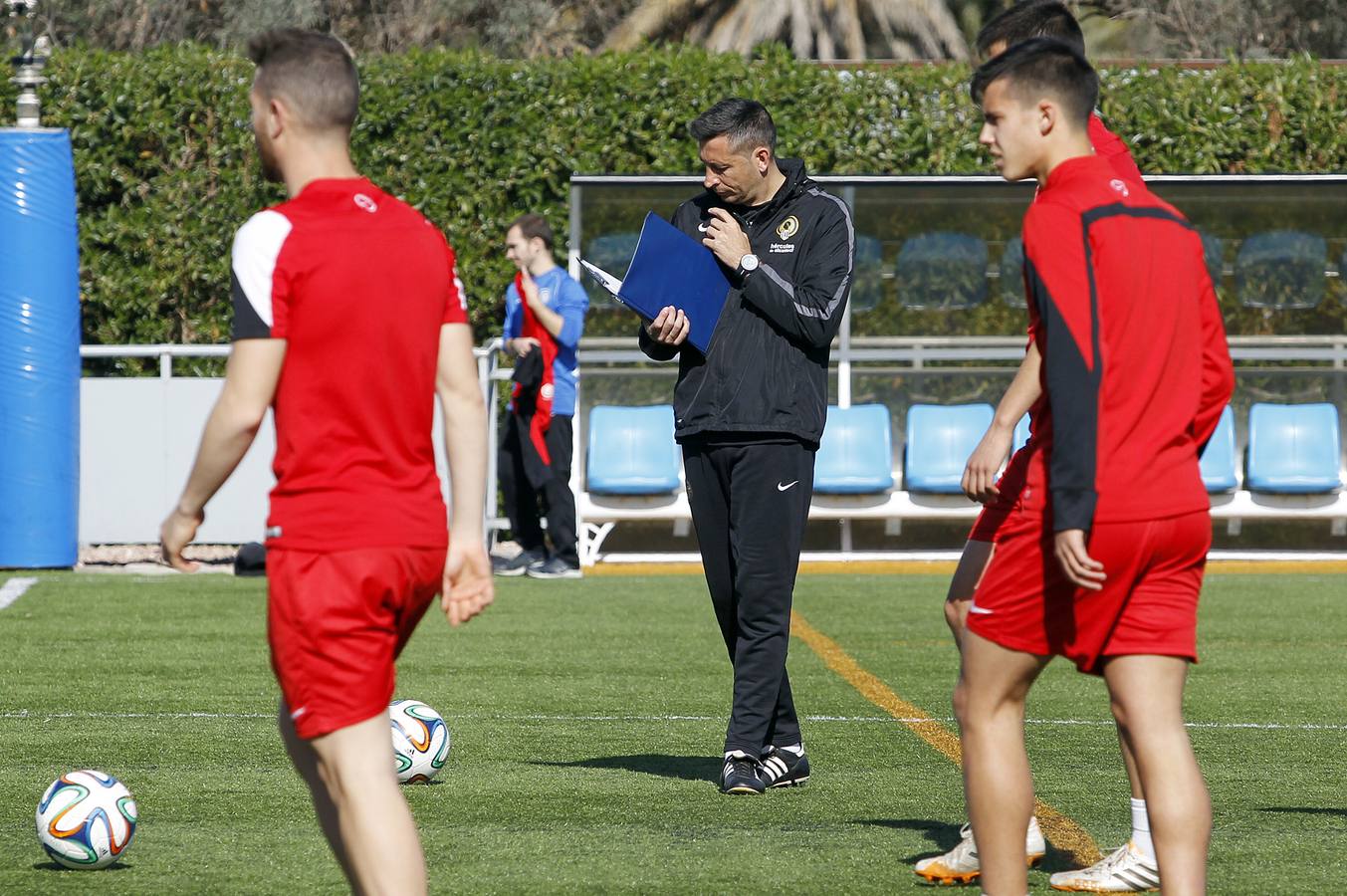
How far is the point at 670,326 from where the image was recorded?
600 centimetres

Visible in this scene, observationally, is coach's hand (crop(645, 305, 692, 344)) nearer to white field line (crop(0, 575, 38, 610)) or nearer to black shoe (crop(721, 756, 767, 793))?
black shoe (crop(721, 756, 767, 793))

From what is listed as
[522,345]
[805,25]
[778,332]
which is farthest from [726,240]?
[805,25]

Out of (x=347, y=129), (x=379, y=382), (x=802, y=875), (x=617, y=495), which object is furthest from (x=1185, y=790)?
(x=617, y=495)

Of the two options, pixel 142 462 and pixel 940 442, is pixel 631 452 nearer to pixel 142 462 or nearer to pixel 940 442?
pixel 940 442

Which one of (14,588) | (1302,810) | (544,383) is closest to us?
(1302,810)

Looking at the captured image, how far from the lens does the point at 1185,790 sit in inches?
146

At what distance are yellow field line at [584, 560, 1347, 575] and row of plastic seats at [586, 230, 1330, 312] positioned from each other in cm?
212

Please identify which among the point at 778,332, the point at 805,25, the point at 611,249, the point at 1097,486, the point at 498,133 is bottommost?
the point at 1097,486

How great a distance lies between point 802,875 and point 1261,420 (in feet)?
35.5

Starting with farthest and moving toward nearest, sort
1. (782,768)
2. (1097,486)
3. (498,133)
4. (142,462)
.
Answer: (498,133) → (142,462) → (782,768) → (1097,486)

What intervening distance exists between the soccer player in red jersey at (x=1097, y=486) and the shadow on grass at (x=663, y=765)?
8.00 feet

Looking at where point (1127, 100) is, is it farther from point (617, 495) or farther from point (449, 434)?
point (449, 434)

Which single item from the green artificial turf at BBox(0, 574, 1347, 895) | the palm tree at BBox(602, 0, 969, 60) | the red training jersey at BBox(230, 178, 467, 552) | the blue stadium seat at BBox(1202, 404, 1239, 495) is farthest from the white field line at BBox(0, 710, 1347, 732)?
the palm tree at BBox(602, 0, 969, 60)

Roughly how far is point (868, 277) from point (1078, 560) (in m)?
11.7
